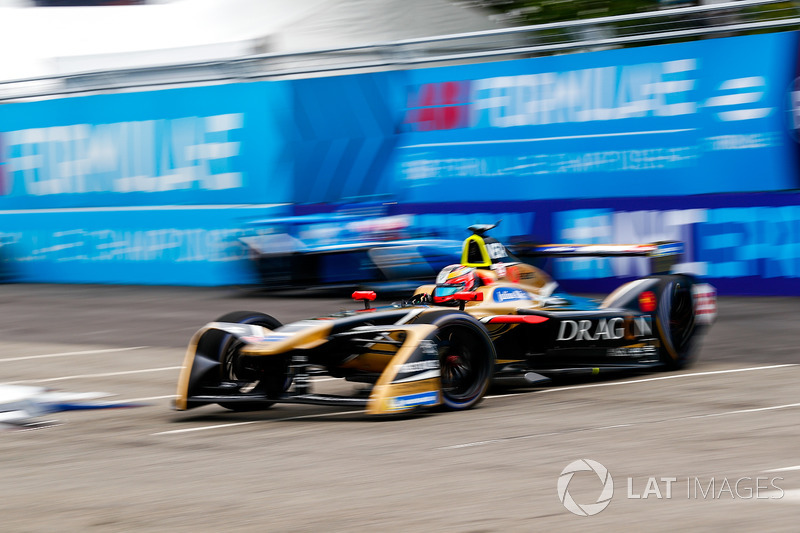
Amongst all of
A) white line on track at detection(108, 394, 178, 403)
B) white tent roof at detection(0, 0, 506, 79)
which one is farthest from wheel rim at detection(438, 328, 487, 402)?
white tent roof at detection(0, 0, 506, 79)

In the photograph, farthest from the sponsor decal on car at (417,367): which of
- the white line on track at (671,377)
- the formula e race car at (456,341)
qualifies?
the white line on track at (671,377)

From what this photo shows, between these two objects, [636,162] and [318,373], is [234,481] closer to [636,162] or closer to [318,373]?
[318,373]

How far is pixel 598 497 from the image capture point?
205 inches

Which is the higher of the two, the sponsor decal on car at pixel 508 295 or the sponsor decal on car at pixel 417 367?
the sponsor decal on car at pixel 508 295

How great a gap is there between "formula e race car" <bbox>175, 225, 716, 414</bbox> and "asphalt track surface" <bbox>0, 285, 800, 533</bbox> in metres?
0.19

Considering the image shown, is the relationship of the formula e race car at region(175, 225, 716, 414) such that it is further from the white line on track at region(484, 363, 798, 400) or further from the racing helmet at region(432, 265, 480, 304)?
the white line on track at region(484, 363, 798, 400)

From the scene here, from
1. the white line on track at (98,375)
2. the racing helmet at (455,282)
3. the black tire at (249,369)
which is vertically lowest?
the white line on track at (98,375)

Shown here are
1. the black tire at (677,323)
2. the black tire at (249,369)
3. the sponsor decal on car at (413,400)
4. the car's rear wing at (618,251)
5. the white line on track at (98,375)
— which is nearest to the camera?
the sponsor decal on car at (413,400)

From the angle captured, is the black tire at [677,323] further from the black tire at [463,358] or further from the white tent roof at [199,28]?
the white tent roof at [199,28]

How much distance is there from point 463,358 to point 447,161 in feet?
33.5

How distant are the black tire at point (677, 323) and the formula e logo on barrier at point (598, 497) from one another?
383 cm

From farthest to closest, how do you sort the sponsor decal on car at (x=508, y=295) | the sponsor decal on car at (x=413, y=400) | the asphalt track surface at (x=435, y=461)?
the sponsor decal on car at (x=508, y=295)
the sponsor decal on car at (x=413, y=400)
the asphalt track surface at (x=435, y=461)

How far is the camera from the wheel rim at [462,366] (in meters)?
7.89

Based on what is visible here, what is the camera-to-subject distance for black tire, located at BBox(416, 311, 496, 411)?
25.7 ft
